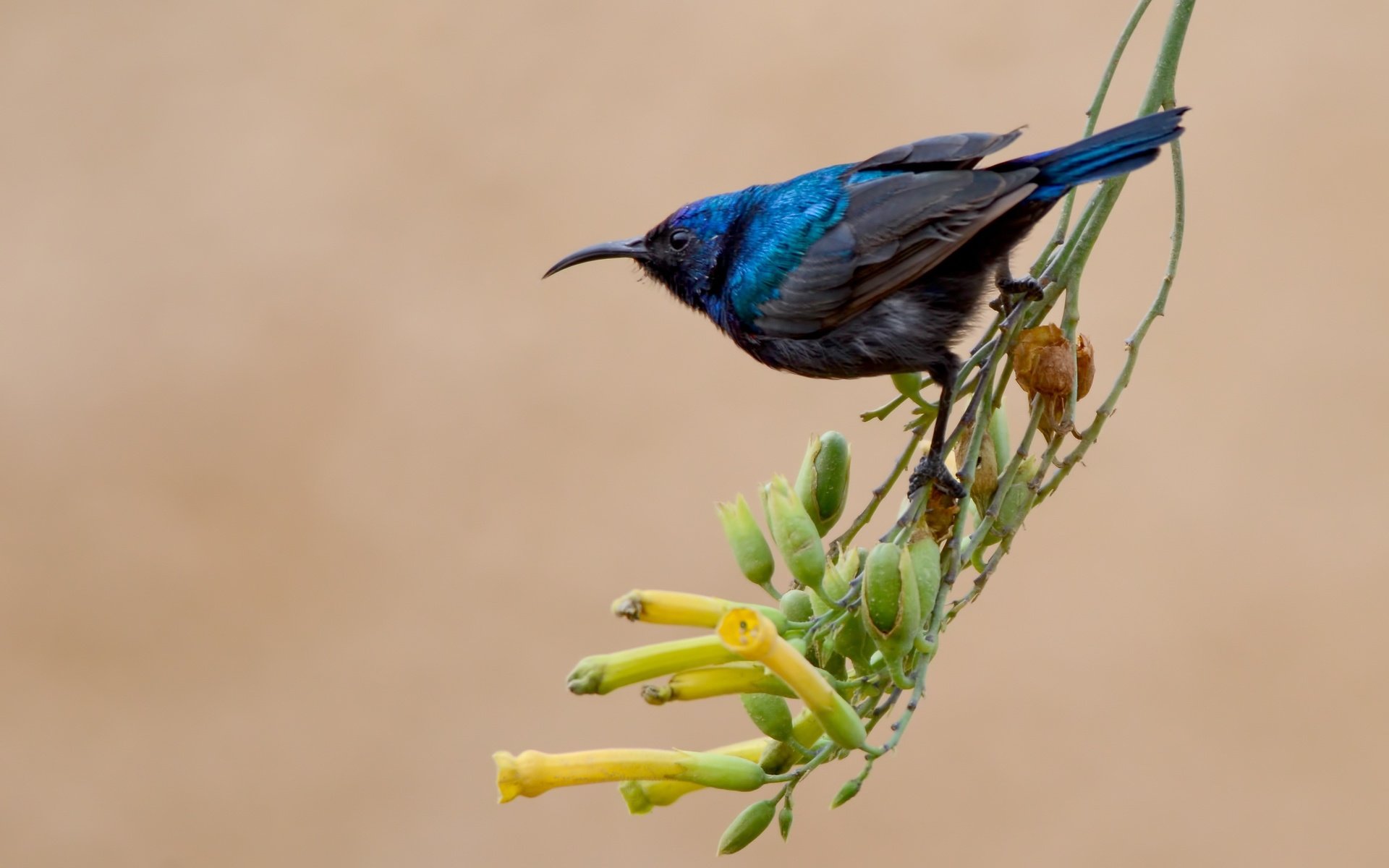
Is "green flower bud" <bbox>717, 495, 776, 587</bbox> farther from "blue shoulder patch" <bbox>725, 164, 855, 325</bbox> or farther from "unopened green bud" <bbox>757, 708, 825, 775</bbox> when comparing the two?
"blue shoulder patch" <bbox>725, 164, 855, 325</bbox>

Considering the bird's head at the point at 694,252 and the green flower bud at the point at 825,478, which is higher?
the bird's head at the point at 694,252

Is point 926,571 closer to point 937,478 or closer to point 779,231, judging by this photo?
point 937,478

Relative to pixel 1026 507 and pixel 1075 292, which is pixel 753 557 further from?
pixel 1075 292

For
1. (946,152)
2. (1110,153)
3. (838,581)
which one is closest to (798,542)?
(838,581)

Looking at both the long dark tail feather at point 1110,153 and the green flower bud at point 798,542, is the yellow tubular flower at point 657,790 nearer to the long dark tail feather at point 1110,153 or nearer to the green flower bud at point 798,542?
the green flower bud at point 798,542

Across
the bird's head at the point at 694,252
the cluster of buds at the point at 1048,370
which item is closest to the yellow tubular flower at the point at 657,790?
the cluster of buds at the point at 1048,370

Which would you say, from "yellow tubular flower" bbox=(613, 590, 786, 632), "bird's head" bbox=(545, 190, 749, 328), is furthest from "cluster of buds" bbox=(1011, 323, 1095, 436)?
"bird's head" bbox=(545, 190, 749, 328)

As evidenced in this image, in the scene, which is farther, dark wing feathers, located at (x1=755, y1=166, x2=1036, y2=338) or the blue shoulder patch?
the blue shoulder patch
